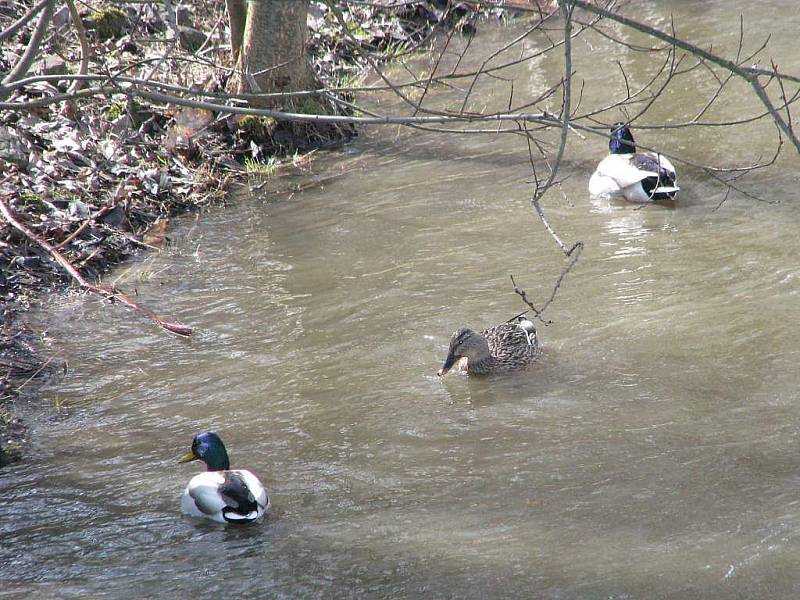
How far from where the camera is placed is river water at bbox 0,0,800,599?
4.83 m

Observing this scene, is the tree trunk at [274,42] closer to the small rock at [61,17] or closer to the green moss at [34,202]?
the small rock at [61,17]

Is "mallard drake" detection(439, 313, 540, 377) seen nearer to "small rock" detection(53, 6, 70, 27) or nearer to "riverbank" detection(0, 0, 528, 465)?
"riverbank" detection(0, 0, 528, 465)

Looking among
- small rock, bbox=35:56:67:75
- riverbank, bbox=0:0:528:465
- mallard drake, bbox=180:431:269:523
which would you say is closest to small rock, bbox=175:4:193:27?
riverbank, bbox=0:0:528:465

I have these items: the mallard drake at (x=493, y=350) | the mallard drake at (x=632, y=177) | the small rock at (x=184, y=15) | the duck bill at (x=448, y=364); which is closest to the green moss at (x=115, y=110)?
the small rock at (x=184, y=15)

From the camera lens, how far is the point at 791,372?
6250mm

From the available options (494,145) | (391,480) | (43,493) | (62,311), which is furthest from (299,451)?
(494,145)

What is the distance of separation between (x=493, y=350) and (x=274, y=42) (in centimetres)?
617

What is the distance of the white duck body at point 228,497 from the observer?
5215 millimetres

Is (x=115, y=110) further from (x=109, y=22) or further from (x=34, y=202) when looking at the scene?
(x=34, y=202)

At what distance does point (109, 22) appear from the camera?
45.9ft

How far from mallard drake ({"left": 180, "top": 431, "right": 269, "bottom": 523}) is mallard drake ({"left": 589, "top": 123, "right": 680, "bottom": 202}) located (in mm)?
5412

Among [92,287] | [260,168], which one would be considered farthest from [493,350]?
[260,168]

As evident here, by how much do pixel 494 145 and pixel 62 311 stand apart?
5469 millimetres

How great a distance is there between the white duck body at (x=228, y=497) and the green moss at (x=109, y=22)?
10.0 m
